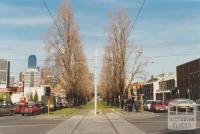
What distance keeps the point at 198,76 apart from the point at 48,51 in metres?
44.3

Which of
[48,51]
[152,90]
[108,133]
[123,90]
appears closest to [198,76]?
[123,90]

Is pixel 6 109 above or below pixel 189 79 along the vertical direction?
below

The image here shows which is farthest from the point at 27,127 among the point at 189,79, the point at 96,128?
the point at 189,79

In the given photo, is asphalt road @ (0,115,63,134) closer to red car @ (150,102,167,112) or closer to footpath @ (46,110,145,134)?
footpath @ (46,110,145,134)

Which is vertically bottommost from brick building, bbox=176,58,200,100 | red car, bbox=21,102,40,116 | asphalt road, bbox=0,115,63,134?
asphalt road, bbox=0,115,63,134

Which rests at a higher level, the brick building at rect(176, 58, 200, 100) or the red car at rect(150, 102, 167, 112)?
the brick building at rect(176, 58, 200, 100)

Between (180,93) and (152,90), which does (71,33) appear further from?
(152,90)

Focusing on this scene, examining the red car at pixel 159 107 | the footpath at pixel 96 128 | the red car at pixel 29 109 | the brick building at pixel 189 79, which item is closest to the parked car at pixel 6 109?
the red car at pixel 29 109

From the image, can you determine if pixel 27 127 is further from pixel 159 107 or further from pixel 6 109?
pixel 159 107

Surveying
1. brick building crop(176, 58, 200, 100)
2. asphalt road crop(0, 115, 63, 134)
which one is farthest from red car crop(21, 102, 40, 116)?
brick building crop(176, 58, 200, 100)

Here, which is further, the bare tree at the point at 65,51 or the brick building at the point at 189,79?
the brick building at the point at 189,79

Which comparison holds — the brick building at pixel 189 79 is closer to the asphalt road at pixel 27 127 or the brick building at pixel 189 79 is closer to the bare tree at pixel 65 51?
the bare tree at pixel 65 51

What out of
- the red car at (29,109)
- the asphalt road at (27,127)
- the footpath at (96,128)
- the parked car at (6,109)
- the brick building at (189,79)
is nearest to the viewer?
the footpath at (96,128)

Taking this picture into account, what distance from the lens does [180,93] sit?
118 meters
